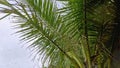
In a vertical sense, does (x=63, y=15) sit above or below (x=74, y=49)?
above

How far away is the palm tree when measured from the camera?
131 inches

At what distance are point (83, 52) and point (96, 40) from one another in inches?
8.1

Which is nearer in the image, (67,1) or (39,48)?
(67,1)

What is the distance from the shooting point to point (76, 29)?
3.43 metres

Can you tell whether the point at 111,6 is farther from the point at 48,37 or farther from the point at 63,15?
the point at 48,37

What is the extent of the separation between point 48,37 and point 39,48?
0.21 metres

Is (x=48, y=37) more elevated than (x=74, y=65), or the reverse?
(x=48, y=37)

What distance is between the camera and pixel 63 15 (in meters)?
3.48

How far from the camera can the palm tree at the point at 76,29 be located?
332 centimetres

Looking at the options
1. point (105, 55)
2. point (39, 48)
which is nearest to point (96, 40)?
point (105, 55)

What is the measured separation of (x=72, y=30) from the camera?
11.3 feet

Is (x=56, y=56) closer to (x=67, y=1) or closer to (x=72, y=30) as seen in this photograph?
(x=72, y=30)

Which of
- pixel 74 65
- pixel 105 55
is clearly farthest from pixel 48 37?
pixel 105 55

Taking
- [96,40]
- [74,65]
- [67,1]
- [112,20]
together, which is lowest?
[74,65]
